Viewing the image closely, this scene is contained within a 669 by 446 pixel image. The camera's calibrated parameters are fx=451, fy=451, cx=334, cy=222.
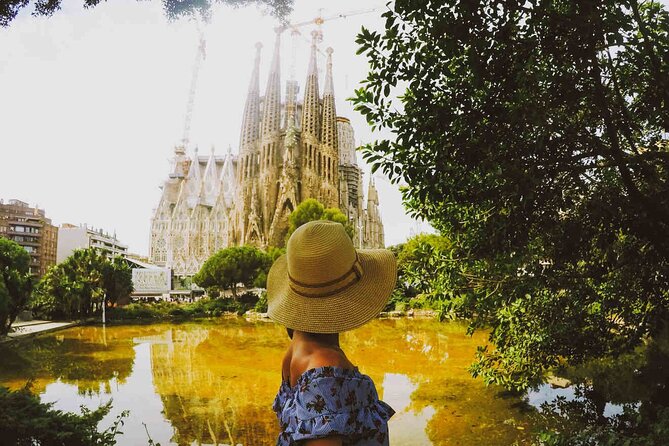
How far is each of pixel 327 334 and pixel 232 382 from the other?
33.3 ft

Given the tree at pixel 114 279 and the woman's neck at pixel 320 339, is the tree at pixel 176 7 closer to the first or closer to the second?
the woman's neck at pixel 320 339

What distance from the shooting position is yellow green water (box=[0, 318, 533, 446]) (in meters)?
7.21

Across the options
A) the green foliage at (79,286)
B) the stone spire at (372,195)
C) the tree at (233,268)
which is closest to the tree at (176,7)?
the green foliage at (79,286)

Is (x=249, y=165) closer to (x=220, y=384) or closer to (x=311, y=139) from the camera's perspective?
(x=311, y=139)

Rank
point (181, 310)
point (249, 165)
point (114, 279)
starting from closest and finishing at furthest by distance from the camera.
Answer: point (114, 279)
point (181, 310)
point (249, 165)

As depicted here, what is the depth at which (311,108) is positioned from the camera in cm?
5722

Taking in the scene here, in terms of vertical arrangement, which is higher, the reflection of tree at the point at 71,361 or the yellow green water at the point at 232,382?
the reflection of tree at the point at 71,361

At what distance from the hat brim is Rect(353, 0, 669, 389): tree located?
1705 millimetres

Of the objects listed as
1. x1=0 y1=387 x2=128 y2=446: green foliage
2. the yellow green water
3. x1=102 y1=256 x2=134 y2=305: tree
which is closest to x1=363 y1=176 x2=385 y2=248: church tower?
x1=102 y1=256 x2=134 y2=305: tree

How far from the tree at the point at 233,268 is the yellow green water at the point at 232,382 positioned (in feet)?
47.0

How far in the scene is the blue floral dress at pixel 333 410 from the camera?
123 cm

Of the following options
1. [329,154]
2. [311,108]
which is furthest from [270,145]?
[329,154]

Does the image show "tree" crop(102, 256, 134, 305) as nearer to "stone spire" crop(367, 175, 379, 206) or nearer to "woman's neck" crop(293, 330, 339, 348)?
"woman's neck" crop(293, 330, 339, 348)

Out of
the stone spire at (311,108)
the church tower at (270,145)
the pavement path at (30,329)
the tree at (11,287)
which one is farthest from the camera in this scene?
the stone spire at (311,108)
